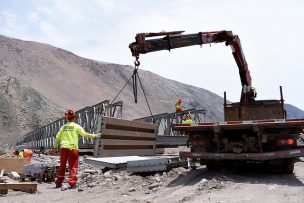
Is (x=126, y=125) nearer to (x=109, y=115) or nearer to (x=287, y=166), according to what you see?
(x=287, y=166)

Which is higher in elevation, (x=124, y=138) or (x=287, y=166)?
(x=124, y=138)

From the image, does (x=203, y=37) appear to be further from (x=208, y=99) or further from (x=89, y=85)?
(x=208, y=99)

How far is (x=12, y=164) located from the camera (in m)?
10.3

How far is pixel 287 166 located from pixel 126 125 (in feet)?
13.5

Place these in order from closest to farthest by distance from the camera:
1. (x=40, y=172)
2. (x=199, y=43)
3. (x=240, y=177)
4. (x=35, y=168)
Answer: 1. (x=240, y=177)
2. (x=40, y=172)
3. (x=35, y=168)
4. (x=199, y=43)

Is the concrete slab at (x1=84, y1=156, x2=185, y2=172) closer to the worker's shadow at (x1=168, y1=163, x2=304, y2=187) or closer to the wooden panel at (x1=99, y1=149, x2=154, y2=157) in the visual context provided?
the worker's shadow at (x1=168, y1=163, x2=304, y2=187)

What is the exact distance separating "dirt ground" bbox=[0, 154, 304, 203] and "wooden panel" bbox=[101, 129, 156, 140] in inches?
41.6

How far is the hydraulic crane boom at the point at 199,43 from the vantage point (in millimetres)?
10297

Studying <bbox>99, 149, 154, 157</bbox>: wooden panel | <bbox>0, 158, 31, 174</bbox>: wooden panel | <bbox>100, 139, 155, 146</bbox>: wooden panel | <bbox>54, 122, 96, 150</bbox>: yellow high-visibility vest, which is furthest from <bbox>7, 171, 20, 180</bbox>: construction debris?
<bbox>100, 139, 155, 146</bbox>: wooden panel

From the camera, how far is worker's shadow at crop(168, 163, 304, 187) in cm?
736

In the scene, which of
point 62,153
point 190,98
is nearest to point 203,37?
point 62,153

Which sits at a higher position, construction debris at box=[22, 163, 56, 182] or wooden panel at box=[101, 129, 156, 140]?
wooden panel at box=[101, 129, 156, 140]

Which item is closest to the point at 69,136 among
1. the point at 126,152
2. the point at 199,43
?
the point at 126,152

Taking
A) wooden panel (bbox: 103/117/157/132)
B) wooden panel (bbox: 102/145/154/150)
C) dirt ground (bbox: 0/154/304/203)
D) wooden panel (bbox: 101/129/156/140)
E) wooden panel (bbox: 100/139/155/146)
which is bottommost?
dirt ground (bbox: 0/154/304/203)
